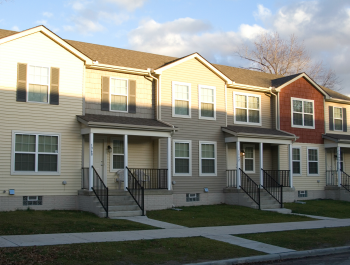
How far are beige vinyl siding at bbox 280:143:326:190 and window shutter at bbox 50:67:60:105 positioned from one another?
12581 mm

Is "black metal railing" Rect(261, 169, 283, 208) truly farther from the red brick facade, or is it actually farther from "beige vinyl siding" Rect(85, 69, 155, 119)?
"beige vinyl siding" Rect(85, 69, 155, 119)

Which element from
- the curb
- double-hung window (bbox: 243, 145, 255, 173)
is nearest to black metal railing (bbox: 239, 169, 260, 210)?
double-hung window (bbox: 243, 145, 255, 173)

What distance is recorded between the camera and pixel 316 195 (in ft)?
80.8

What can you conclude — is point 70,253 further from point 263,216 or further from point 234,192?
point 234,192

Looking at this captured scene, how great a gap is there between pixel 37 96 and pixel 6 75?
1376mm

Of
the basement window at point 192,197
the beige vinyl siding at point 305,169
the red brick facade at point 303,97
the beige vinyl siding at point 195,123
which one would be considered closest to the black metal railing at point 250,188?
Answer: the beige vinyl siding at point 195,123

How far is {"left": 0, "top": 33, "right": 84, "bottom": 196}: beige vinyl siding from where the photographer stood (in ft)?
52.8

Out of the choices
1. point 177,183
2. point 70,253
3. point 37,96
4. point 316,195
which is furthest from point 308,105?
point 70,253

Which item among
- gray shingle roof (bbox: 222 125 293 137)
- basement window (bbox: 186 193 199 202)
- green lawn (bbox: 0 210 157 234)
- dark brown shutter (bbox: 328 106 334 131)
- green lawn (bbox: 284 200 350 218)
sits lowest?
green lawn (bbox: 284 200 350 218)

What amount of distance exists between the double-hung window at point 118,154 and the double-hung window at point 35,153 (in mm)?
2733

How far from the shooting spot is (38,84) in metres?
16.8

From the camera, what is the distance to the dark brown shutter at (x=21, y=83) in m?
16.4

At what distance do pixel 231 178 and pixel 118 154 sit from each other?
6.04 metres

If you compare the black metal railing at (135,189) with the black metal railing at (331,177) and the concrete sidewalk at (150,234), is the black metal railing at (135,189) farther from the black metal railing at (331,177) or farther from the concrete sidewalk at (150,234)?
the black metal railing at (331,177)
